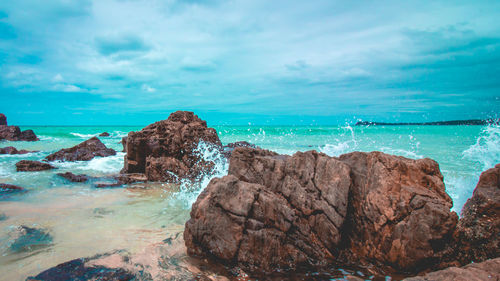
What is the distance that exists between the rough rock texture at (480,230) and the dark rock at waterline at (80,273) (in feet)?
16.8

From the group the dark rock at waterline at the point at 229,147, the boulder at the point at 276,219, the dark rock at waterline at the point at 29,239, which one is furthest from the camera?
the dark rock at waterline at the point at 229,147

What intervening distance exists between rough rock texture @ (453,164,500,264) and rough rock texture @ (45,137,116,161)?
18.1 m

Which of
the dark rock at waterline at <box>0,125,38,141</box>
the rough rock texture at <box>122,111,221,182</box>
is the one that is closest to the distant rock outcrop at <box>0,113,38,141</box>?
the dark rock at waterline at <box>0,125,38,141</box>

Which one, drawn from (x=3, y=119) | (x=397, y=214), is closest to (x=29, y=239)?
(x=397, y=214)

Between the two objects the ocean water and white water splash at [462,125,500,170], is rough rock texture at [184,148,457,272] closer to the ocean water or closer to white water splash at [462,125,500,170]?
the ocean water

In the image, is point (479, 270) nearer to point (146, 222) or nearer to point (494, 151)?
point (146, 222)

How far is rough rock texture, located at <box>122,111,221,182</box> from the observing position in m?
11.2

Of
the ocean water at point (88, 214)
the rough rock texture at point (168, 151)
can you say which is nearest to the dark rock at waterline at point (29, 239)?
the ocean water at point (88, 214)

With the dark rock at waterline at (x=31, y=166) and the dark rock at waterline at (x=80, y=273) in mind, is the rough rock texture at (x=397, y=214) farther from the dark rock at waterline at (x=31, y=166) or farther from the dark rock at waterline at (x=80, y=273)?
the dark rock at waterline at (x=31, y=166)

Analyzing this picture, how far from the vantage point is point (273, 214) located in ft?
15.1

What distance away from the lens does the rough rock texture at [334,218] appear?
4.19m

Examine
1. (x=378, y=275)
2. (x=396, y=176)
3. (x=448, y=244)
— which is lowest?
(x=378, y=275)

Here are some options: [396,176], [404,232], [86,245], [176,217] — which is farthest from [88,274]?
[396,176]

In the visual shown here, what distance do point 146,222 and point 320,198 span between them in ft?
14.0
